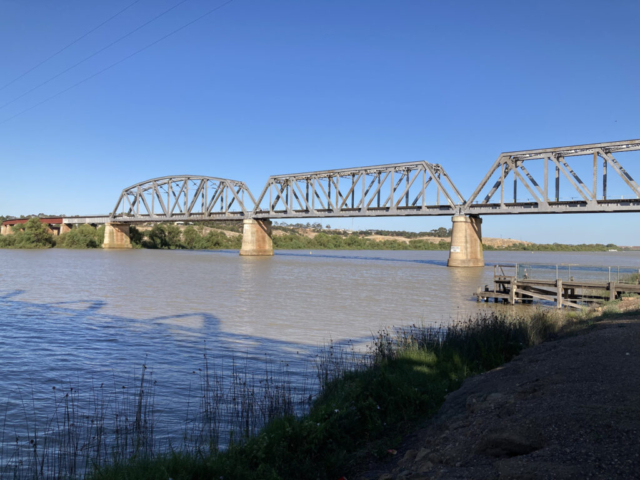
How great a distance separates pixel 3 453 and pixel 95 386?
349cm

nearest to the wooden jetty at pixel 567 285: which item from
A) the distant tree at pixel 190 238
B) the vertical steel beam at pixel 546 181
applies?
the vertical steel beam at pixel 546 181

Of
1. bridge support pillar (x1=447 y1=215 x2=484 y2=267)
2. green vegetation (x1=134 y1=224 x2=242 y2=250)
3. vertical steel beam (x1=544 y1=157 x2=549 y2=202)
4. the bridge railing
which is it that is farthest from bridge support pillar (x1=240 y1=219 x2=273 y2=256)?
the bridge railing

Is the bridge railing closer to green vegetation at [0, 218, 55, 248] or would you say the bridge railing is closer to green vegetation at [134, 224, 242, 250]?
green vegetation at [0, 218, 55, 248]

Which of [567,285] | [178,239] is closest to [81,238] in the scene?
[178,239]

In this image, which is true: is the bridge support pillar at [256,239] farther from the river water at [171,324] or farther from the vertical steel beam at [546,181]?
the river water at [171,324]

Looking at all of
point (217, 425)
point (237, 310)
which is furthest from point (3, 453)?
point (237, 310)

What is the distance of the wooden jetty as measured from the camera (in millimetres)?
26359

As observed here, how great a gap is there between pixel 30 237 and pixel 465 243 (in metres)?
98.1

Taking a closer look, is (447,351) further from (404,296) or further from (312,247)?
(312,247)

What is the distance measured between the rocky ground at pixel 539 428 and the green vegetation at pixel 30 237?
127m

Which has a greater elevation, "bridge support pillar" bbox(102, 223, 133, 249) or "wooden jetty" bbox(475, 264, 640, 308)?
"bridge support pillar" bbox(102, 223, 133, 249)

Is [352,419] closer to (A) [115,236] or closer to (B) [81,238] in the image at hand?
(A) [115,236]

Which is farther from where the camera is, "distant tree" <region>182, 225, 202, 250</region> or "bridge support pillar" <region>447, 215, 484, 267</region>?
"distant tree" <region>182, 225, 202, 250</region>

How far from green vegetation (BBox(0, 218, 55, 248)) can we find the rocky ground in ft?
416
